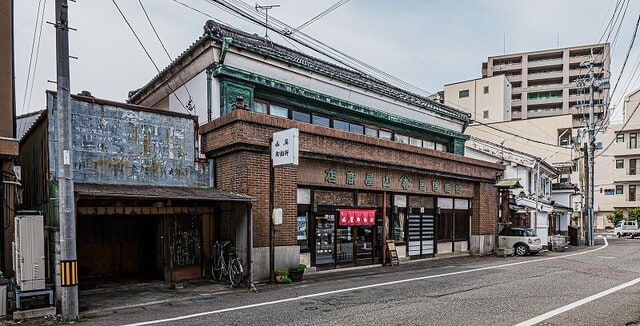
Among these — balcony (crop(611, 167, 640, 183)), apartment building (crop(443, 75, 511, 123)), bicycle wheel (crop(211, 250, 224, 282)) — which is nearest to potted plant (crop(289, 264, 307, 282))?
bicycle wheel (crop(211, 250, 224, 282))

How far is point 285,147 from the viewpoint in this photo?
12.2 m

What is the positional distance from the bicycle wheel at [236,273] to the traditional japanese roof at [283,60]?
21.7 feet

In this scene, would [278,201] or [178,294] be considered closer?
[178,294]

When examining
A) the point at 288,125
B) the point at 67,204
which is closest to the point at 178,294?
the point at 67,204

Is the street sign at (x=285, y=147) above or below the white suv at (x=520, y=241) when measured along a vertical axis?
above

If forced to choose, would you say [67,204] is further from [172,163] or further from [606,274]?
[606,274]

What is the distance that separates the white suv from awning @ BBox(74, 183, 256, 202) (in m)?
16.6

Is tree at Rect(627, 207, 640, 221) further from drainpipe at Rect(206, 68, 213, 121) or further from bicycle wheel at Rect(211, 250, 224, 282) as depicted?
drainpipe at Rect(206, 68, 213, 121)

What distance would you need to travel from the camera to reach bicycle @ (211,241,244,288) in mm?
11953

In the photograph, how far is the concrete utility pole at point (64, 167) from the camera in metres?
8.66

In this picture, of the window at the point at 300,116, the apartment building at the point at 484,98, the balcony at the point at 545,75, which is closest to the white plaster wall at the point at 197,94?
the window at the point at 300,116

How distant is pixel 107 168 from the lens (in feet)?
38.4

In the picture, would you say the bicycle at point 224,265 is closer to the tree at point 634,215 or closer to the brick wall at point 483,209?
the brick wall at point 483,209

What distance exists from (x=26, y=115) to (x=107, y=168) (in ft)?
46.3
